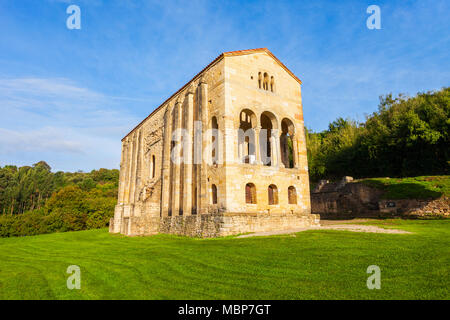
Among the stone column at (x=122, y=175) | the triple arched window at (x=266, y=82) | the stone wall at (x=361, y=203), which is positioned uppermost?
the triple arched window at (x=266, y=82)

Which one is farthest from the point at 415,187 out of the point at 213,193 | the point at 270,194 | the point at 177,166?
the point at 177,166

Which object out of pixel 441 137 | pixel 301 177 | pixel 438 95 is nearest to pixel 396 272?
pixel 301 177

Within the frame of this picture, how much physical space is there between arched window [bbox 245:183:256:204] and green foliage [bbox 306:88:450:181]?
19.8 m

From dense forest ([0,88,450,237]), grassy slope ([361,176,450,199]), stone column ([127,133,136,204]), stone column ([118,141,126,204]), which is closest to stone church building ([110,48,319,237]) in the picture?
stone column ([127,133,136,204])

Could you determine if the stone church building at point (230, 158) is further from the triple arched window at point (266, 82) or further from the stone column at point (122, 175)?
the stone column at point (122, 175)

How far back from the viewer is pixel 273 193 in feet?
60.0

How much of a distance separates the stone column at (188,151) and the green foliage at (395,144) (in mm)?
22148

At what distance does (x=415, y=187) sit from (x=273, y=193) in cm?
1203

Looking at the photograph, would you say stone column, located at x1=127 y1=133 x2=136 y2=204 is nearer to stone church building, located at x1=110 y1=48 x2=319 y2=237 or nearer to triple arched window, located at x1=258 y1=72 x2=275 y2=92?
stone church building, located at x1=110 y1=48 x2=319 y2=237

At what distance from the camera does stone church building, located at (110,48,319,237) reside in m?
16.4

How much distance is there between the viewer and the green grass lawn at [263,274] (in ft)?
17.9

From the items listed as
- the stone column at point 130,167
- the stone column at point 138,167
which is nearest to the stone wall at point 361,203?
the stone column at point 138,167
